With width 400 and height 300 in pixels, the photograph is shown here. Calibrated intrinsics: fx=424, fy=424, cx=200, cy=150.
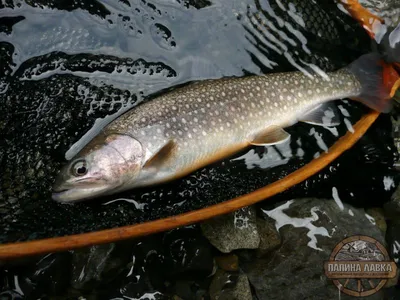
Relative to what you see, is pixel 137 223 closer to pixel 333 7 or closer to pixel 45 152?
pixel 45 152

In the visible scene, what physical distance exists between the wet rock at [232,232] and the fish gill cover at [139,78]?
0.24 metres

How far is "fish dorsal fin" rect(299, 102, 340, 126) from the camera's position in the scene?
246cm

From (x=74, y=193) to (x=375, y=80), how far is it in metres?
1.81

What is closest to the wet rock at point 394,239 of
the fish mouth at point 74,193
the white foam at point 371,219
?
the white foam at point 371,219

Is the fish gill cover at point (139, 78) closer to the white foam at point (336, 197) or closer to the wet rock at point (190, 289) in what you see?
the white foam at point (336, 197)

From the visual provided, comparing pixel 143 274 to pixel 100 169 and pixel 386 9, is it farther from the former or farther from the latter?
pixel 386 9

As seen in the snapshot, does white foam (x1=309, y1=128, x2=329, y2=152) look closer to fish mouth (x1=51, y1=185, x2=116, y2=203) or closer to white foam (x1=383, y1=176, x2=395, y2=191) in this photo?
white foam (x1=383, y1=176, x2=395, y2=191)

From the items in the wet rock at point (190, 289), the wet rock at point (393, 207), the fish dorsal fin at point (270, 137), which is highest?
the fish dorsal fin at point (270, 137)

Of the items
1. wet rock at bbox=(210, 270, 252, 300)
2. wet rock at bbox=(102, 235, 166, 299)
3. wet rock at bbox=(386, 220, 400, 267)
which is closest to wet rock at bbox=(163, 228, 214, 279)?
wet rock at bbox=(102, 235, 166, 299)

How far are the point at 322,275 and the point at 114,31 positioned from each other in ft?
6.04

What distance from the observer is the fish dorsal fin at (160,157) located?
2.05 metres

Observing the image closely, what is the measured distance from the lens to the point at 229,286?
2.40 metres

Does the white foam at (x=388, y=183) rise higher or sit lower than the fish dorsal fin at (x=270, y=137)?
lower

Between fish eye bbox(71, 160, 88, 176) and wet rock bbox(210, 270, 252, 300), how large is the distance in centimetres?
99
